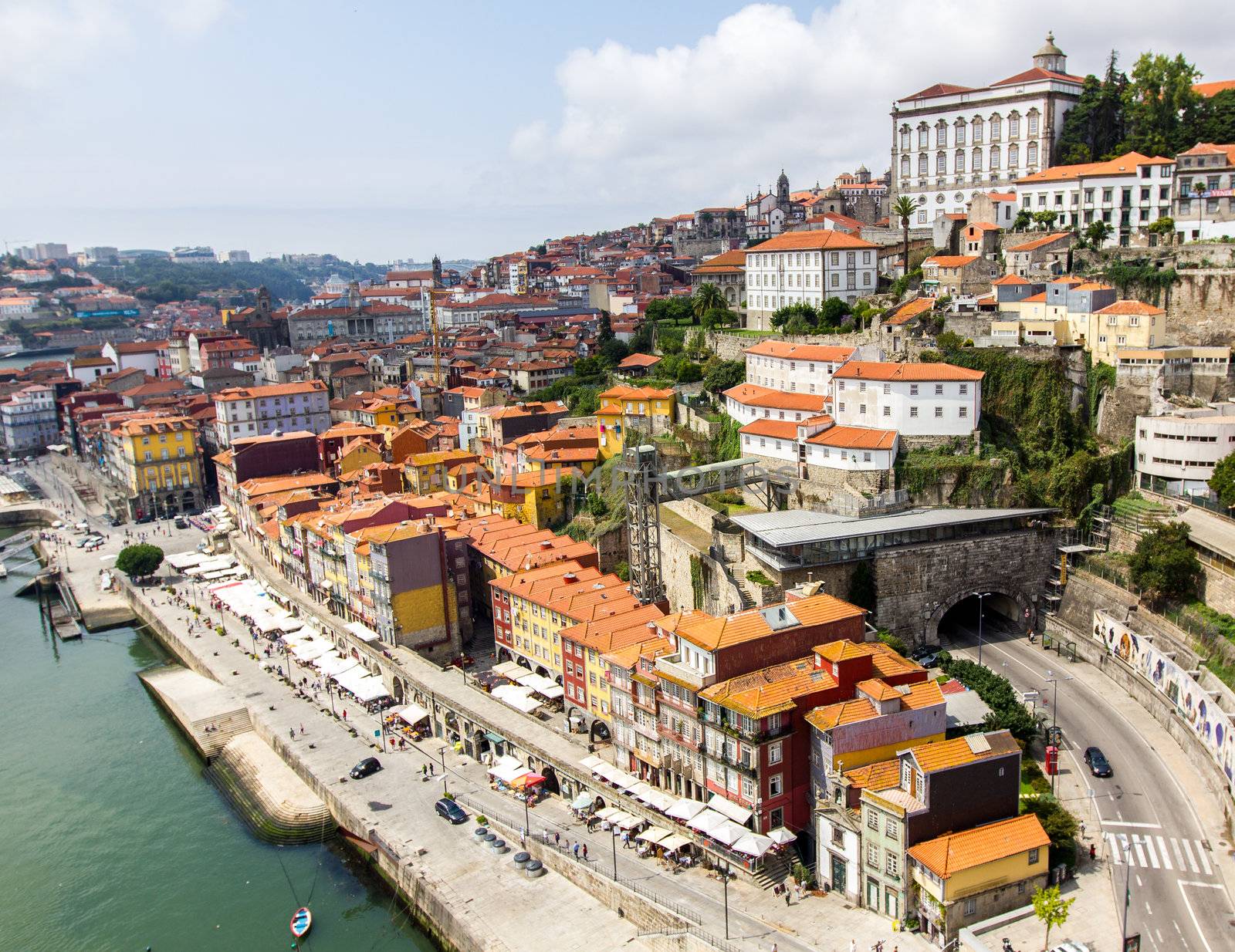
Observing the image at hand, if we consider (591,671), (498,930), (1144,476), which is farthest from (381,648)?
(1144,476)

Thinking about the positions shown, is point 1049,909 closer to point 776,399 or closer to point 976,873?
point 976,873

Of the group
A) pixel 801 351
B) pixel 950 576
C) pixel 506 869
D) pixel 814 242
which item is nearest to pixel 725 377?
pixel 801 351

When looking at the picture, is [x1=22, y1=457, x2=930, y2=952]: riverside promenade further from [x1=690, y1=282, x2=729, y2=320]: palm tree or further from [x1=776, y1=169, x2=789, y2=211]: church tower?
[x1=776, y1=169, x2=789, y2=211]: church tower

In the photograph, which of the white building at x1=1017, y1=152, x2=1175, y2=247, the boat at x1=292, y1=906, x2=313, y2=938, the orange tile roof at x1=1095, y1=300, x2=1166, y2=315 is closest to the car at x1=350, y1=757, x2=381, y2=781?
the boat at x1=292, y1=906, x2=313, y2=938

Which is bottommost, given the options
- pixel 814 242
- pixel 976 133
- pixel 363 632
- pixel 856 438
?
pixel 363 632

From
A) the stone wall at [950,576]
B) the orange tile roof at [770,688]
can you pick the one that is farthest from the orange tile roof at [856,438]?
the orange tile roof at [770,688]

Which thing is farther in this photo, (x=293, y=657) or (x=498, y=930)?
(x=293, y=657)

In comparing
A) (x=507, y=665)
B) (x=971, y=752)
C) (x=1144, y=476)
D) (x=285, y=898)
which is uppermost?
(x=1144, y=476)

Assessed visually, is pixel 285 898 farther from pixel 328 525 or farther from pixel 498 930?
pixel 328 525
